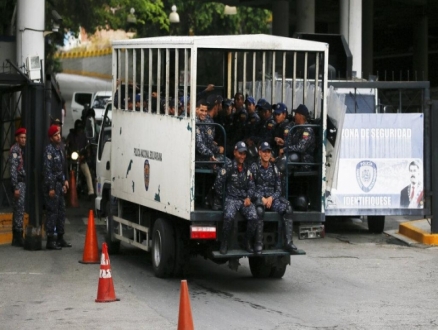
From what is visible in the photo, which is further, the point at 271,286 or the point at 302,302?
the point at 271,286

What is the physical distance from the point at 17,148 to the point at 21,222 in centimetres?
118

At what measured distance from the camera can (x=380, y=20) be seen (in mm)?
48406

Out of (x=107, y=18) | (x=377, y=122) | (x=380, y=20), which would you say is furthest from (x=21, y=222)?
(x=380, y=20)

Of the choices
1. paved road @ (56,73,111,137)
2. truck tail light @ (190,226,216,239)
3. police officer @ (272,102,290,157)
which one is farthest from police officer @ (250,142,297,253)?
paved road @ (56,73,111,137)

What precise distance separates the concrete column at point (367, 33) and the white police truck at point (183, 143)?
79.4 ft

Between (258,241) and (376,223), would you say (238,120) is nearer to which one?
(258,241)

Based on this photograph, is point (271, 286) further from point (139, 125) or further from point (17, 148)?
point (17, 148)

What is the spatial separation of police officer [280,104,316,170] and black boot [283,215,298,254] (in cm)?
96

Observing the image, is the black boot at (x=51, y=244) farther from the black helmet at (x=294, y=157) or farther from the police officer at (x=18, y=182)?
the black helmet at (x=294, y=157)

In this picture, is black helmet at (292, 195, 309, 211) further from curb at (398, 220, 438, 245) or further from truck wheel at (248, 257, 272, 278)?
curb at (398, 220, 438, 245)

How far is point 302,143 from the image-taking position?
13391 millimetres

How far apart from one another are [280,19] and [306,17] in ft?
12.4

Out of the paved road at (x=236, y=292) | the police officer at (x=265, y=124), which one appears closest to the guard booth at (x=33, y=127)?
the paved road at (x=236, y=292)

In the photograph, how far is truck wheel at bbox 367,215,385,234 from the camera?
19.0 meters
